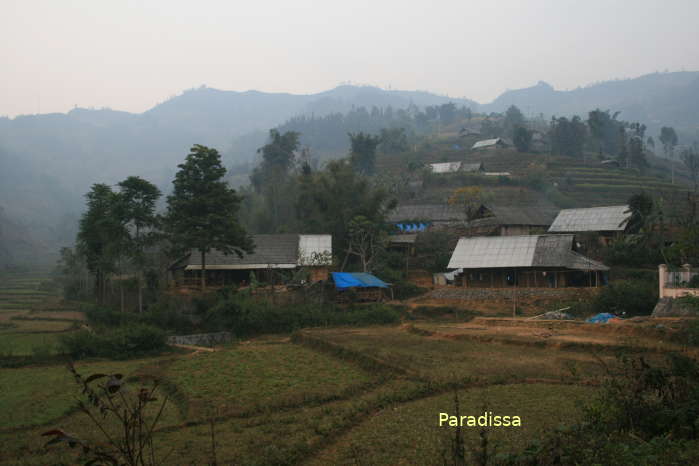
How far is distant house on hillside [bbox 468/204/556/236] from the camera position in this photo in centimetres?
4303

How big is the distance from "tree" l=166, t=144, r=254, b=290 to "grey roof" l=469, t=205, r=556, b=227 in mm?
21363

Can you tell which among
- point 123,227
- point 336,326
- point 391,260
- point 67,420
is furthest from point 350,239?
point 67,420

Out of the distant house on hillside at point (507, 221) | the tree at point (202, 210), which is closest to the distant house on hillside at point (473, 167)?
the distant house on hillside at point (507, 221)

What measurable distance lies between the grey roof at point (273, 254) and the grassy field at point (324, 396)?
1149 cm

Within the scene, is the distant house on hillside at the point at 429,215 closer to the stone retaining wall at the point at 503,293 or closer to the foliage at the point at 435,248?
the foliage at the point at 435,248

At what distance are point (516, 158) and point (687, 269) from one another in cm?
5168

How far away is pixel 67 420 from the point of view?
13195 mm

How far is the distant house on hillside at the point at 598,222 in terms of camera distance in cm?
3897

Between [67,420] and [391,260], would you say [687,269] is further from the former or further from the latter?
[67,420]

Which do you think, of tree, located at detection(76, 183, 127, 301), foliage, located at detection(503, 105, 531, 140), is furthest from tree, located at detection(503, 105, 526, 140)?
tree, located at detection(76, 183, 127, 301)

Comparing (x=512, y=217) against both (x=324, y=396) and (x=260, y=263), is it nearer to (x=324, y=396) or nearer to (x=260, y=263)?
(x=260, y=263)

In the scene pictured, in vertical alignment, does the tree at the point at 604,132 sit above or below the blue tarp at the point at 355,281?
above

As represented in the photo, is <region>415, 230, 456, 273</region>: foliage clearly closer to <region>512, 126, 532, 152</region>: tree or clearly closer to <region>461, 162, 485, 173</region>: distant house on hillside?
<region>461, 162, 485, 173</region>: distant house on hillside

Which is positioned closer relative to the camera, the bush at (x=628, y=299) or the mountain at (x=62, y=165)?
the bush at (x=628, y=299)
